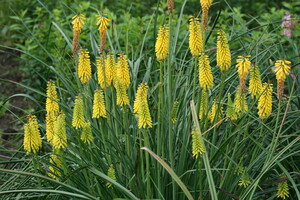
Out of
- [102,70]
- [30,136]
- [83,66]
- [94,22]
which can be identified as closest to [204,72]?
[102,70]

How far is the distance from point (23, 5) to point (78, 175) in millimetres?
4970

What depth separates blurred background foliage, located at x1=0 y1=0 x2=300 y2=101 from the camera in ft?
19.0

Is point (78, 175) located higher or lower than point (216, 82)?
A: lower

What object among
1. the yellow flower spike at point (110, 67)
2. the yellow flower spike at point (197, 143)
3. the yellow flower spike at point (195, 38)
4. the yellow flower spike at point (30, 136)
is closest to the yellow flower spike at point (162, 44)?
the yellow flower spike at point (195, 38)

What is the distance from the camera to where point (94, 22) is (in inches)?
238

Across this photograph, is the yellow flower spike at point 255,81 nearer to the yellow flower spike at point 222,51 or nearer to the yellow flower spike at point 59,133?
the yellow flower spike at point 222,51

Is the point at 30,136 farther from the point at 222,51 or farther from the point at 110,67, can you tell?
the point at 222,51

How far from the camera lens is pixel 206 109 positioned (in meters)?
3.18

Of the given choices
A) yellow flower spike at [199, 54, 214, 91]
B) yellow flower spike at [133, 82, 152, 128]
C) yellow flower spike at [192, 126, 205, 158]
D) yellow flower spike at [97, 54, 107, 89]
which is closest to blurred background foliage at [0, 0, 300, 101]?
yellow flower spike at [97, 54, 107, 89]

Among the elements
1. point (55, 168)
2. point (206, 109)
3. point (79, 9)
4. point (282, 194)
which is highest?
point (79, 9)

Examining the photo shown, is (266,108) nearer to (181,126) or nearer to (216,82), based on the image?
(181,126)

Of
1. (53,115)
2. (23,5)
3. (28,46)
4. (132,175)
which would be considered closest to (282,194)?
(132,175)

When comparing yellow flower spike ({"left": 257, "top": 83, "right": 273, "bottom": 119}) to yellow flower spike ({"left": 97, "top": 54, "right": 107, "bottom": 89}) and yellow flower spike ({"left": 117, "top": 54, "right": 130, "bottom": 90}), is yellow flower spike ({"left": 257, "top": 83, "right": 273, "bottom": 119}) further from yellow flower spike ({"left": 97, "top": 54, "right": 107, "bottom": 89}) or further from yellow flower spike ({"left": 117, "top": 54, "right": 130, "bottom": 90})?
yellow flower spike ({"left": 97, "top": 54, "right": 107, "bottom": 89})

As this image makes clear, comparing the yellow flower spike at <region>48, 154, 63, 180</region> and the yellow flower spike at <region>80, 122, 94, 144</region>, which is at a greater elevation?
the yellow flower spike at <region>80, 122, 94, 144</region>
